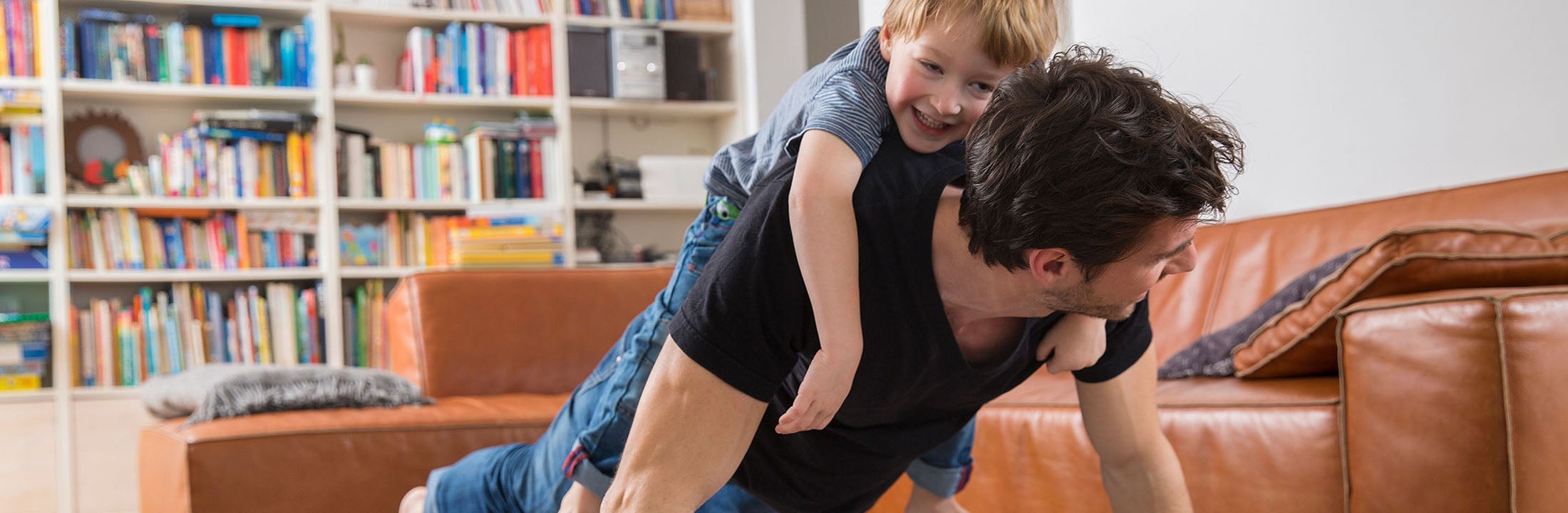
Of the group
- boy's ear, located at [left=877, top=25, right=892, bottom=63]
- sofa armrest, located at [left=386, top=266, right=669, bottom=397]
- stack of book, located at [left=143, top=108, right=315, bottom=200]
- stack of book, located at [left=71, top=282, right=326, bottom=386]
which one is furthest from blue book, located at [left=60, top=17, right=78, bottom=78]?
boy's ear, located at [left=877, top=25, right=892, bottom=63]

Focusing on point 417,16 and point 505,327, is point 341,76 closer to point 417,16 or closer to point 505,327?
point 417,16

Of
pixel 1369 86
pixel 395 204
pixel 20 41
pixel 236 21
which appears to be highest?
pixel 236 21

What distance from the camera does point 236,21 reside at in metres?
4.11

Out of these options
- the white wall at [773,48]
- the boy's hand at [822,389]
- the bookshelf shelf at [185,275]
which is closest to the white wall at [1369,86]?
the boy's hand at [822,389]

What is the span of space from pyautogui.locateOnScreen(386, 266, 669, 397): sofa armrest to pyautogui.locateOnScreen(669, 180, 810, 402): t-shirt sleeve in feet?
5.96

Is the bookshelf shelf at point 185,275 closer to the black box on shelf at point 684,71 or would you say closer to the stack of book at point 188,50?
the stack of book at point 188,50

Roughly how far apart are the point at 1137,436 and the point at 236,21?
397 centimetres

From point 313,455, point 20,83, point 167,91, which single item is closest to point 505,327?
point 313,455

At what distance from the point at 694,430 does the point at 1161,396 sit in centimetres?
108

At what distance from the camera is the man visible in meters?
0.86

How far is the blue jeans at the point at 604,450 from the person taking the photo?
1217 millimetres

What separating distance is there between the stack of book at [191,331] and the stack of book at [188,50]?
31.5 inches

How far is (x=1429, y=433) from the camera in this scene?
4.22ft

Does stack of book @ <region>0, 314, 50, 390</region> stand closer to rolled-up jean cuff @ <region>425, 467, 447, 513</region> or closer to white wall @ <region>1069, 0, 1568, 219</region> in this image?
rolled-up jean cuff @ <region>425, 467, 447, 513</region>
